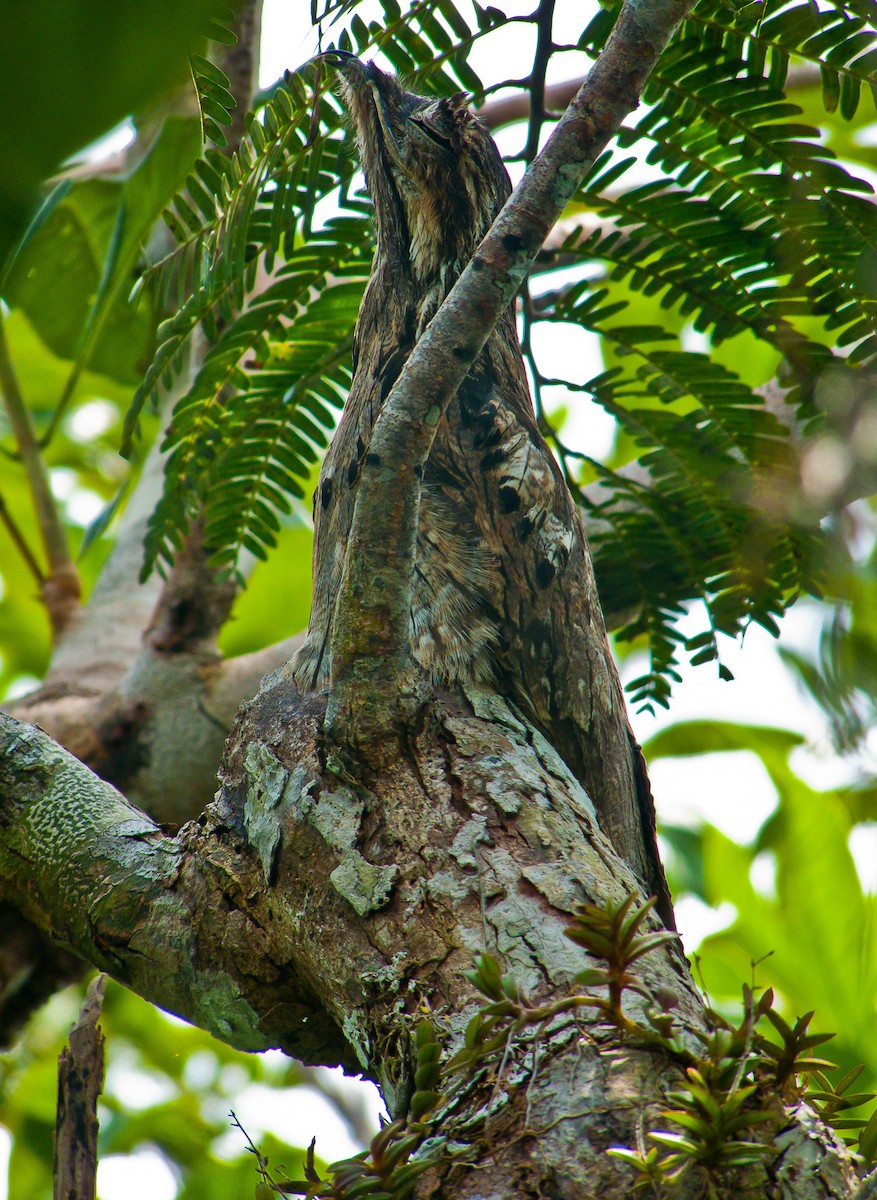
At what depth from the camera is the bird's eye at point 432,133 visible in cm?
218

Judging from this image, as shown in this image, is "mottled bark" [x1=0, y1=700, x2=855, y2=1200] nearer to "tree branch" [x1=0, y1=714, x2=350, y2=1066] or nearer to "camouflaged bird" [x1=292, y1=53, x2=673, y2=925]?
"tree branch" [x1=0, y1=714, x2=350, y2=1066]

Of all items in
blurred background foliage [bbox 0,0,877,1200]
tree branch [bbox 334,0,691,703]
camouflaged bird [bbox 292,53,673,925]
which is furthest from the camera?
camouflaged bird [bbox 292,53,673,925]

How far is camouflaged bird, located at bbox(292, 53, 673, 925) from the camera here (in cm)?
183

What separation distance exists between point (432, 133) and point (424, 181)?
0.10 m

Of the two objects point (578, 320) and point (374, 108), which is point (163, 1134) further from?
point (374, 108)

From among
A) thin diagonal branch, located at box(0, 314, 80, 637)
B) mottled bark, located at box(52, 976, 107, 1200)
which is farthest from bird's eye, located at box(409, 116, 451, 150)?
thin diagonal branch, located at box(0, 314, 80, 637)

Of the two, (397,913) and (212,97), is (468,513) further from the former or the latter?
(212,97)

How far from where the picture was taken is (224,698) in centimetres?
361

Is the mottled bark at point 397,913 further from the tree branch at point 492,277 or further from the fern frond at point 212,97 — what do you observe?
the fern frond at point 212,97

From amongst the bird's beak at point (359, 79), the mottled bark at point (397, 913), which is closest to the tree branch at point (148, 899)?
the mottled bark at point (397, 913)

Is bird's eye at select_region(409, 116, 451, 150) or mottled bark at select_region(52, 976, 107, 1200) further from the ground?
bird's eye at select_region(409, 116, 451, 150)

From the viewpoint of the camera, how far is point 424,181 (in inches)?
87.3

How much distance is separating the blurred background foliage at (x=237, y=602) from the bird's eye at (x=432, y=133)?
6.0 inches

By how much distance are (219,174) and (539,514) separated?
1077 mm
